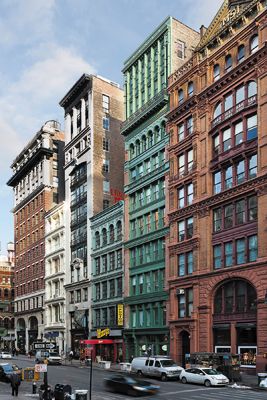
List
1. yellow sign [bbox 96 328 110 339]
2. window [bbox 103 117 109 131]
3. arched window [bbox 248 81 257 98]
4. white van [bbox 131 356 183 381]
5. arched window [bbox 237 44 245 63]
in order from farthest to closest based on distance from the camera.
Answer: window [bbox 103 117 109 131] < yellow sign [bbox 96 328 110 339] < arched window [bbox 237 44 245 63] < arched window [bbox 248 81 257 98] < white van [bbox 131 356 183 381]

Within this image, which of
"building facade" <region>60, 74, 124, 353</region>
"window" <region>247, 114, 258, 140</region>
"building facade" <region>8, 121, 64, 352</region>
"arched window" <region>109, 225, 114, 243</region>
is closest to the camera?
"window" <region>247, 114, 258, 140</region>

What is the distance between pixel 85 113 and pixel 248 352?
52.2m

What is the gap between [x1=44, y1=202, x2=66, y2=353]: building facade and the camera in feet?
320

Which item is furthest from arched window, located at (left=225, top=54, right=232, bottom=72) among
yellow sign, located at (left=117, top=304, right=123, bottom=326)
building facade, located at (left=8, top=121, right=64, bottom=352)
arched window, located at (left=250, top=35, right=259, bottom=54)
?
building facade, located at (left=8, top=121, right=64, bottom=352)

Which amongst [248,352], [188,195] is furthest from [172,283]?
[248,352]

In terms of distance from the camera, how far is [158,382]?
48.3 meters

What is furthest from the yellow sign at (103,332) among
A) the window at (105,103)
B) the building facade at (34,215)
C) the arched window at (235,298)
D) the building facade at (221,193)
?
the window at (105,103)

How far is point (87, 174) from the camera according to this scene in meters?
91.1

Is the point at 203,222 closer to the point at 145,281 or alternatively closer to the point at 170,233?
the point at 170,233

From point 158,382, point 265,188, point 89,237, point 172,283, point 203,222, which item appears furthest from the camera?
point 89,237

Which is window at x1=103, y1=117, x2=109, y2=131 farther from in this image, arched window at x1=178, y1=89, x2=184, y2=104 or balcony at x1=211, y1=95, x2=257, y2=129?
balcony at x1=211, y1=95, x2=257, y2=129

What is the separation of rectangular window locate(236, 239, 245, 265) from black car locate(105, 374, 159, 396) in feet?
69.1

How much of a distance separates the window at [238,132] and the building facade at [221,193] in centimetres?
17

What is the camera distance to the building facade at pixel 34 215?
364ft
